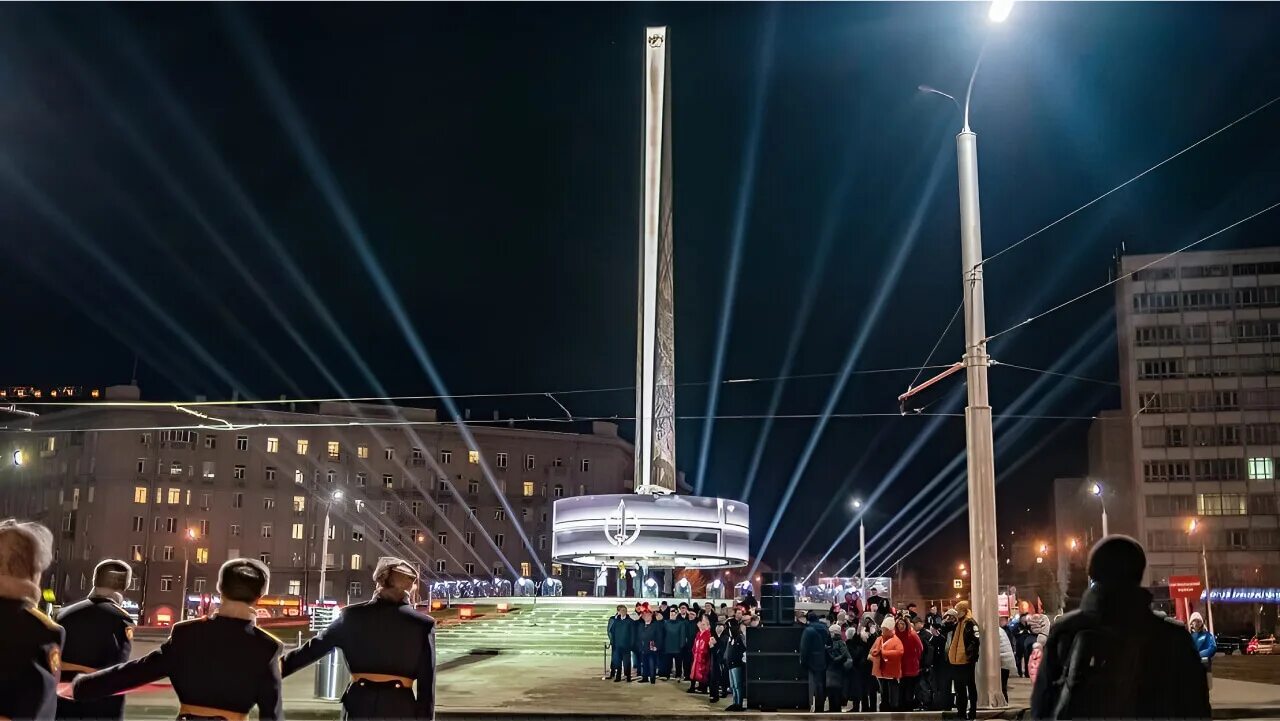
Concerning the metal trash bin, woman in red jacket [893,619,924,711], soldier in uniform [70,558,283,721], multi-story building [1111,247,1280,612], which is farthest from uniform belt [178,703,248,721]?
multi-story building [1111,247,1280,612]

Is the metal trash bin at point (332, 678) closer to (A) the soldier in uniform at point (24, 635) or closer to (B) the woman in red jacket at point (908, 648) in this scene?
(B) the woman in red jacket at point (908, 648)

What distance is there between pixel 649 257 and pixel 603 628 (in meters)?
17.5

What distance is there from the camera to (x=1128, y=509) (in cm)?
8938

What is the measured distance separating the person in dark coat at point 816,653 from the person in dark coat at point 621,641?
6.54 metres

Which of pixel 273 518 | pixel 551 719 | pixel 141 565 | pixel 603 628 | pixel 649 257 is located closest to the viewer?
pixel 551 719

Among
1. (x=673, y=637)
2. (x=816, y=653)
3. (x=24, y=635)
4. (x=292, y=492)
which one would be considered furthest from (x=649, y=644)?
(x=292, y=492)

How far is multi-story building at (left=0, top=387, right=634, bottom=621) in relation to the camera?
301 ft

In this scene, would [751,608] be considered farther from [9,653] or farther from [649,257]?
[649,257]

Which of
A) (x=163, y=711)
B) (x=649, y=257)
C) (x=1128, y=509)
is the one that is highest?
(x=649, y=257)

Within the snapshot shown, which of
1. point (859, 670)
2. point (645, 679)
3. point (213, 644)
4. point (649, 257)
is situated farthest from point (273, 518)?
point (213, 644)

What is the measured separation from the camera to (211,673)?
5539 millimetres

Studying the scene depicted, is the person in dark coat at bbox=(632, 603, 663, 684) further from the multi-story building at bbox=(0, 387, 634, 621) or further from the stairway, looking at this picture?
the multi-story building at bbox=(0, 387, 634, 621)

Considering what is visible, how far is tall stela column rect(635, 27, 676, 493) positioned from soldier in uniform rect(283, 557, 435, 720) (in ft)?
136

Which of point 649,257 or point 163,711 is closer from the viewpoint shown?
point 163,711
